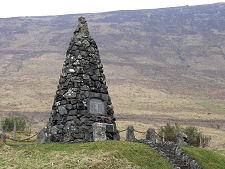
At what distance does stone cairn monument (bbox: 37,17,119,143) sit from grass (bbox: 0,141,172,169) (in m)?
1.37

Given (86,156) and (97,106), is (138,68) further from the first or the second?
(86,156)

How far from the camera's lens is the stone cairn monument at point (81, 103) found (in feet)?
51.8

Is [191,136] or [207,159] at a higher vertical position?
[207,159]

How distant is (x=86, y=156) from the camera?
12.4 metres

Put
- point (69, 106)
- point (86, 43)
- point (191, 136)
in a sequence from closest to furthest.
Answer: point (69, 106) → point (86, 43) → point (191, 136)

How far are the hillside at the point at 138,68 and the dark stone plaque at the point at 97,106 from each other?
24.2m

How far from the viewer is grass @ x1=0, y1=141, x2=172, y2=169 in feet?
38.1

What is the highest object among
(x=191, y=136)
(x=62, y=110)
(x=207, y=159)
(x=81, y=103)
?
(x=81, y=103)

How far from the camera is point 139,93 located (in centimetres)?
8469

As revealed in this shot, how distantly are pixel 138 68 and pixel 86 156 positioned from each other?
10290 cm

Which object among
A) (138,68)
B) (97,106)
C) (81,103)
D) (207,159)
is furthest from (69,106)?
(138,68)

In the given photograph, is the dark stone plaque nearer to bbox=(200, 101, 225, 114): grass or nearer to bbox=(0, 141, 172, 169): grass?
bbox=(0, 141, 172, 169): grass

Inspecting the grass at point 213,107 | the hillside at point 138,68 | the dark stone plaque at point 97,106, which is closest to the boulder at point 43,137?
the dark stone plaque at point 97,106

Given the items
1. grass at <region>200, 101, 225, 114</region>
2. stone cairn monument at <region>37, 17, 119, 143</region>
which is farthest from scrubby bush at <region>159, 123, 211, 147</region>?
grass at <region>200, 101, 225, 114</region>
